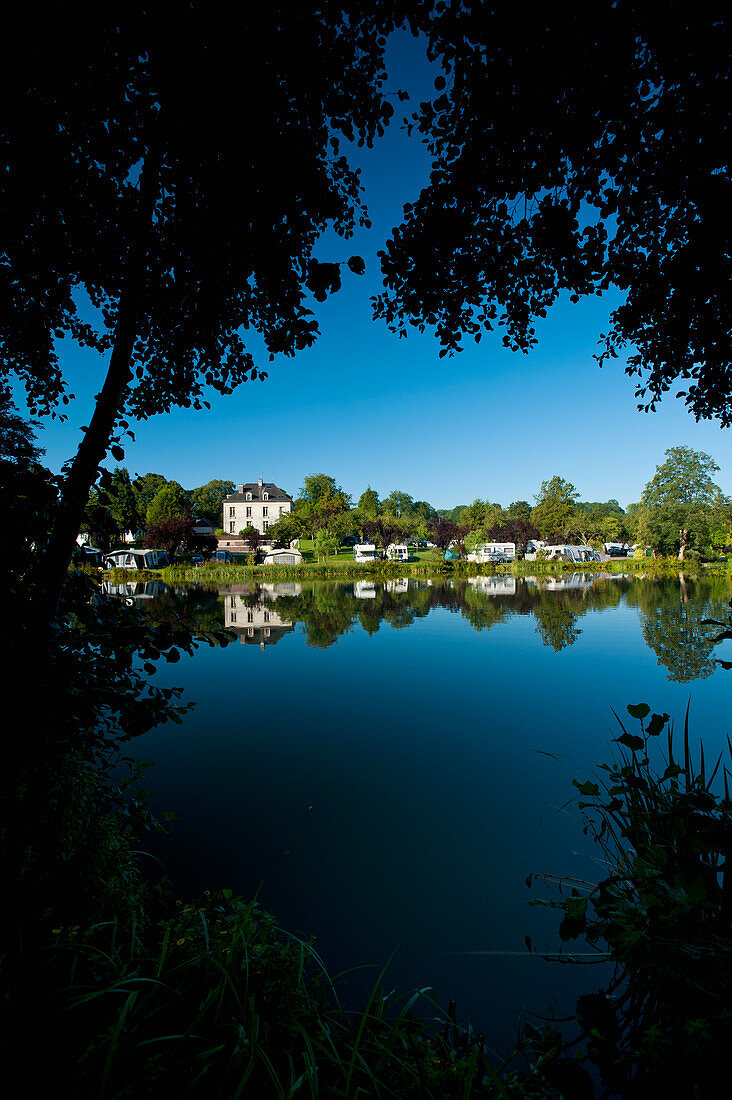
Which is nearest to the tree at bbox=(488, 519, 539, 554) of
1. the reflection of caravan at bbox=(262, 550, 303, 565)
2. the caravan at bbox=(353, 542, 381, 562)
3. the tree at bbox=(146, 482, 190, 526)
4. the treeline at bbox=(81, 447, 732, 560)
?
the treeline at bbox=(81, 447, 732, 560)

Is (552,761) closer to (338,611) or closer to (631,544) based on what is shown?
(338,611)

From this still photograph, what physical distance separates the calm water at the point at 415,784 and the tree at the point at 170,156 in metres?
1.87

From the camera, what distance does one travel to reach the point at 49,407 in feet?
12.0

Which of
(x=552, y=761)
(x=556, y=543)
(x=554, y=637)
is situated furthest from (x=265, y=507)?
(x=552, y=761)

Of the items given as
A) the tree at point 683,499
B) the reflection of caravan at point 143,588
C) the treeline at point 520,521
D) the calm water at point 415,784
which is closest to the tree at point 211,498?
the treeline at point 520,521

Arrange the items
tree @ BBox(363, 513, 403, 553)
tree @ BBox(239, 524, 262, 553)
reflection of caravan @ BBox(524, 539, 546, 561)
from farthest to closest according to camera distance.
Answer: tree @ BBox(239, 524, 262, 553) < reflection of caravan @ BBox(524, 539, 546, 561) < tree @ BBox(363, 513, 403, 553)

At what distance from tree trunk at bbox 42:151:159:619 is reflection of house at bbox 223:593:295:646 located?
31.1ft

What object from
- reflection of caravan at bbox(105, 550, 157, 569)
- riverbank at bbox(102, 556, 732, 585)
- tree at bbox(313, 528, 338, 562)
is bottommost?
riverbank at bbox(102, 556, 732, 585)

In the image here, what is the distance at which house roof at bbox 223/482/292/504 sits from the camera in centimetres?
6969

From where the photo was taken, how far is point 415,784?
5.24m

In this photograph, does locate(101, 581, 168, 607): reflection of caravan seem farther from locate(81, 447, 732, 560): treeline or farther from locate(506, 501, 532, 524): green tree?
locate(506, 501, 532, 524): green tree

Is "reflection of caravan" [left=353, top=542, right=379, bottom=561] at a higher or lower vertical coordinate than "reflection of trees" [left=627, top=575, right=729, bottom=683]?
higher

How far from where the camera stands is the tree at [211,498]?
76875mm

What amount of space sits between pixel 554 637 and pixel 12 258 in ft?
45.6
